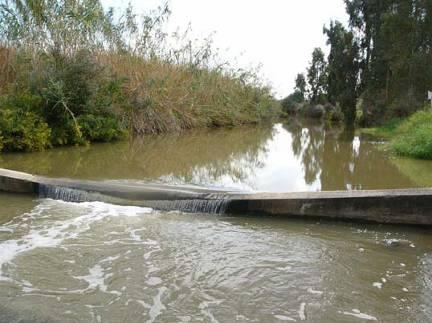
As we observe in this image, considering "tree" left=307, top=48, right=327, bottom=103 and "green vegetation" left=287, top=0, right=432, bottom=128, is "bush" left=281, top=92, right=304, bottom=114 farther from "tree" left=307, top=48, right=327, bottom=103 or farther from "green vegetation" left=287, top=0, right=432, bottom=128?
"green vegetation" left=287, top=0, right=432, bottom=128

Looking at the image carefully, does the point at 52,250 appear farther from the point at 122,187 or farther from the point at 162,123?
the point at 162,123

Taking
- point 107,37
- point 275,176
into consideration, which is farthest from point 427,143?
point 107,37

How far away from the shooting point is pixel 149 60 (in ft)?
50.0

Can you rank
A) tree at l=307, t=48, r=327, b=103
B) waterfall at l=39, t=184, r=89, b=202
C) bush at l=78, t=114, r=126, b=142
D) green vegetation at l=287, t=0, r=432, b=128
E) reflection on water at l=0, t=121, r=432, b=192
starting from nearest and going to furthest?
waterfall at l=39, t=184, r=89, b=202 → reflection on water at l=0, t=121, r=432, b=192 → bush at l=78, t=114, r=126, b=142 → green vegetation at l=287, t=0, r=432, b=128 → tree at l=307, t=48, r=327, b=103

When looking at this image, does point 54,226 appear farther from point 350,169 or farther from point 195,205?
point 350,169

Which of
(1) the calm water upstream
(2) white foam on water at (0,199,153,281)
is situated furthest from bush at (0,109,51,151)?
(2) white foam on water at (0,199,153,281)

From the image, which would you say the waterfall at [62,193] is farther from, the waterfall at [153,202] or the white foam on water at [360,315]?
the white foam on water at [360,315]

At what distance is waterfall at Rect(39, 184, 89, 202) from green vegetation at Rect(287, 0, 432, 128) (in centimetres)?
829

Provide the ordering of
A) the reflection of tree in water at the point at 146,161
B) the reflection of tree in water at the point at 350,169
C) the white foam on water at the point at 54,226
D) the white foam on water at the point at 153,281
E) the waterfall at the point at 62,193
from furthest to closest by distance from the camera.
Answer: the reflection of tree in water at the point at 146,161, the reflection of tree in water at the point at 350,169, the waterfall at the point at 62,193, the white foam on water at the point at 54,226, the white foam on water at the point at 153,281

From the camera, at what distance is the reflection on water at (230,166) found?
7.75 metres

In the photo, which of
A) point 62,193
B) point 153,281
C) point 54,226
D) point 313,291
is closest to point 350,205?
point 313,291

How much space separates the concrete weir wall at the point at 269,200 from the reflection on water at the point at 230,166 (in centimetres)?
121

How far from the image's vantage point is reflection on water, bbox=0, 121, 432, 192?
305 inches

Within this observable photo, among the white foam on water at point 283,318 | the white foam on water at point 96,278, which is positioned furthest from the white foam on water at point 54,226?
the white foam on water at point 283,318
